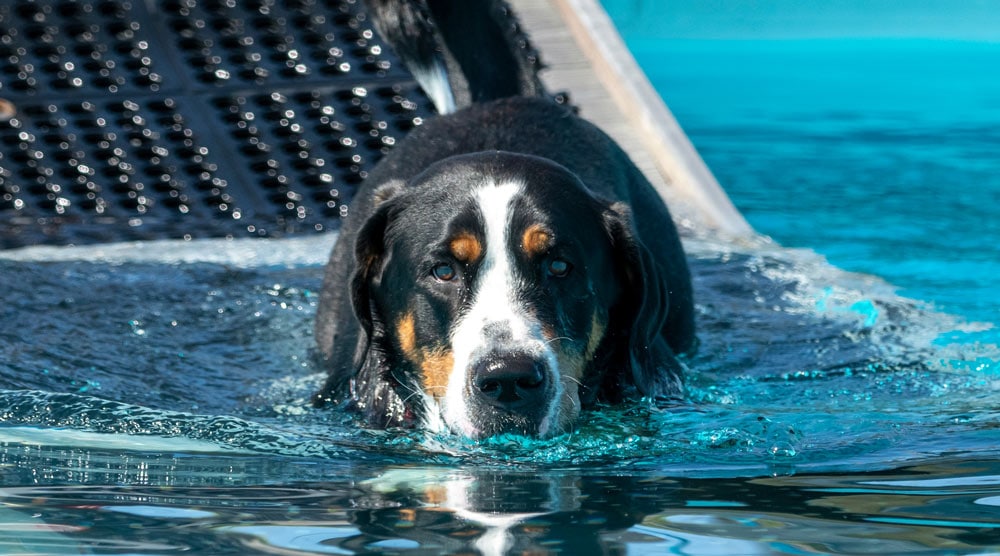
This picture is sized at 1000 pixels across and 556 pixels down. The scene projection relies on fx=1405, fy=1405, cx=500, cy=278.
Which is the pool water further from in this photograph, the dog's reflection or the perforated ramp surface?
the perforated ramp surface

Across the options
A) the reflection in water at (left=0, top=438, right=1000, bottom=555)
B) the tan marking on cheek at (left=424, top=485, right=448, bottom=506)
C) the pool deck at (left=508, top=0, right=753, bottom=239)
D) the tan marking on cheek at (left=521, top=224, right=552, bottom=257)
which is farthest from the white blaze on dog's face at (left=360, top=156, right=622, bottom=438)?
the pool deck at (left=508, top=0, right=753, bottom=239)

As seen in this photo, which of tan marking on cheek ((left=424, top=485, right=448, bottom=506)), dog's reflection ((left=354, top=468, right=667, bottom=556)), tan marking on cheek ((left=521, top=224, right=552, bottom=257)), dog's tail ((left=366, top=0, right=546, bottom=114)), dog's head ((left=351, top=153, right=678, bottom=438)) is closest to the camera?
dog's reflection ((left=354, top=468, right=667, bottom=556))

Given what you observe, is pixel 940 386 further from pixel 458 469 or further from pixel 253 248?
pixel 253 248

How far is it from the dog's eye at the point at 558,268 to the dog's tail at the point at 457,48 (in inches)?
71.4

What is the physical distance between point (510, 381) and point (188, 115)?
408 centimetres

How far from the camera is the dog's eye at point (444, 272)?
364 centimetres

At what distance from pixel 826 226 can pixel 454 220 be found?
14.8ft

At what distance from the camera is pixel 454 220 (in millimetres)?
3648

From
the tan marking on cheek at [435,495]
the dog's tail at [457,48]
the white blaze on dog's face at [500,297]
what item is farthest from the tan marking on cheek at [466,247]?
the dog's tail at [457,48]

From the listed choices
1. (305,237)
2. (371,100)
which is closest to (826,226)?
(371,100)

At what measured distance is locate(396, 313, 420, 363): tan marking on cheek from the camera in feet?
12.5

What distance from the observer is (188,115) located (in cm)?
700

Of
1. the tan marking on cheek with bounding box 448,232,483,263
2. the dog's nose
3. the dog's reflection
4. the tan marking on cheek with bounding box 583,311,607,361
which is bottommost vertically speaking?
the dog's reflection

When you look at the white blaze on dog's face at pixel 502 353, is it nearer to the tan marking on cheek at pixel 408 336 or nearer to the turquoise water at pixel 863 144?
the tan marking on cheek at pixel 408 336
